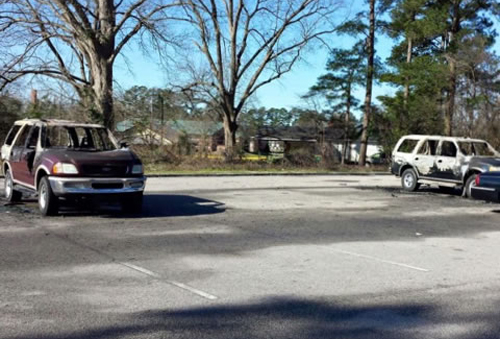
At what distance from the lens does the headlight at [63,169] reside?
399 inches

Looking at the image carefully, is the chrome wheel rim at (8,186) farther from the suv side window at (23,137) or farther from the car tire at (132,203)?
the car tire at (132,203)

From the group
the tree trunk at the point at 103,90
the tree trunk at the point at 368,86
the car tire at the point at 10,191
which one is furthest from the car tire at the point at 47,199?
the tree trunk at the point at 368,86

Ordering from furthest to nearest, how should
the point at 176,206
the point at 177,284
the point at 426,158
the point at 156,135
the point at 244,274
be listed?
the point at 156,135 < the point at 426,158 < the point at 176,206 < the point at 244,274 < the point at 177,284

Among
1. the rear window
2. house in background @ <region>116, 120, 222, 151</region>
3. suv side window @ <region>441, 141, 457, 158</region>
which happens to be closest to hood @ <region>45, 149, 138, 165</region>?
suv side window @ <region>441, 141, 457, 158</region>

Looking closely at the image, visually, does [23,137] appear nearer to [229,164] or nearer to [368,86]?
[229,164]

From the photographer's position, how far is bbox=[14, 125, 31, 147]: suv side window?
1211 cm

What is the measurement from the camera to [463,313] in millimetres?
5426

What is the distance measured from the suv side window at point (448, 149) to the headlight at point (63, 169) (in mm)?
12343

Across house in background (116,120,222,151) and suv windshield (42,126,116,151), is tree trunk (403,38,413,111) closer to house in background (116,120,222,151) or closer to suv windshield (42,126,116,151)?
house in background (116,120,222,151)

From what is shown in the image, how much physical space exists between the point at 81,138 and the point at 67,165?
7.19ft

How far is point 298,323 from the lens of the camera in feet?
16.3

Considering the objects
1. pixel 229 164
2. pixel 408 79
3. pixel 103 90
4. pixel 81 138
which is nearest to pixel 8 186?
pixel 81 138

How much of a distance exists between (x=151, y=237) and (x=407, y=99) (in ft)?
111

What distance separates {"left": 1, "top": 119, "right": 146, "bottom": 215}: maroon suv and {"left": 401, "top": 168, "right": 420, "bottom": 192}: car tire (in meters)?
11.0
